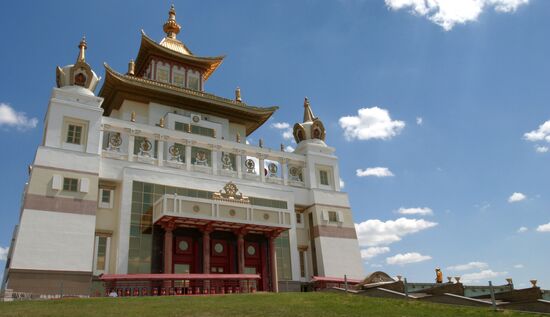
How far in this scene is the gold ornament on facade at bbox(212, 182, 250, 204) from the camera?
112 feet

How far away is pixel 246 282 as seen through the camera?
99.4 feet

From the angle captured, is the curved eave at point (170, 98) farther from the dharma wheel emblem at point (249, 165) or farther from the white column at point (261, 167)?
the white column at point (261, 167)

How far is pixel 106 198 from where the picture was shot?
3328 centimetres

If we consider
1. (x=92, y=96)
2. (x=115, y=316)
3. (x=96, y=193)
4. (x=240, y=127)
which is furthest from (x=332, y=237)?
(x=115, y=316)

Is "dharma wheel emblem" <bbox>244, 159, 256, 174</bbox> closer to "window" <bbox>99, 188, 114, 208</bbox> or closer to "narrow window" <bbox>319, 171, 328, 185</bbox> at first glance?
"narrow window" <bbox>319, 171, 328, 185</bbox>

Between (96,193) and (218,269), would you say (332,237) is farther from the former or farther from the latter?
(96,193)

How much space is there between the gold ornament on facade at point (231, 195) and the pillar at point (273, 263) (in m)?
3.53

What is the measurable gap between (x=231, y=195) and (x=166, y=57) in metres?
21.3

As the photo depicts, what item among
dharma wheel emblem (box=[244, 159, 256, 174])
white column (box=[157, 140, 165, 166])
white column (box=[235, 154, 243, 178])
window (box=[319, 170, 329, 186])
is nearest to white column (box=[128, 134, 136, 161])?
white column (box=[157, 140, 165, 166])

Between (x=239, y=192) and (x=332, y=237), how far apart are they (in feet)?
31.1

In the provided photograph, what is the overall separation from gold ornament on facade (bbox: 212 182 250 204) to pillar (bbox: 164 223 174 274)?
3.87 m

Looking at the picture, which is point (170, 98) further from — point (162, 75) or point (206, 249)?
point (206, 249)

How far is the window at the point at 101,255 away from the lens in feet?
102

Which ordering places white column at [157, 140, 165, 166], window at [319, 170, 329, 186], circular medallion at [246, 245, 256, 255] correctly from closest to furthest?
circular medallion at [246, 245, 256, 255]
white column at [157, 140, 165, 166]
window at [319, 170, 329, 186]
